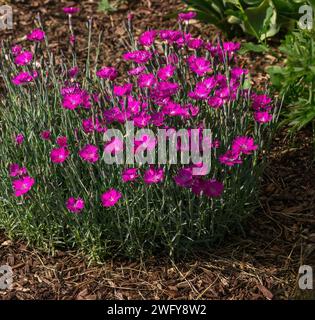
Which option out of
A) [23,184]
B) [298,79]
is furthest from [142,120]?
[298,79]

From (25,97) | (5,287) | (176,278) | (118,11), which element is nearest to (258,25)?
(118,11)

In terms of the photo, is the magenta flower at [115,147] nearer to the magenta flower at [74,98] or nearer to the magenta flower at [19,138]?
the magenta flower at [74,98]

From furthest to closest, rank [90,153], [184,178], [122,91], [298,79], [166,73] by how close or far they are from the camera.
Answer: [298,79] < [166,73] < [122,91] < [90,153] < [184,178]

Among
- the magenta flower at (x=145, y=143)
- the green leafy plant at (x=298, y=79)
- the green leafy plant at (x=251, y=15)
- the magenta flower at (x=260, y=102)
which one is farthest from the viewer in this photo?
the green leafy plant at (x=251, y=15)

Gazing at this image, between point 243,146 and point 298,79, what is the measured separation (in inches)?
43.6

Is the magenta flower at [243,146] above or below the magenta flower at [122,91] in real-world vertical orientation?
below

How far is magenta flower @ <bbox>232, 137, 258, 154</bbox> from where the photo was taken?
2.93m

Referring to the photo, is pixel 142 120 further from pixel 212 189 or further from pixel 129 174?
pixel 212 189

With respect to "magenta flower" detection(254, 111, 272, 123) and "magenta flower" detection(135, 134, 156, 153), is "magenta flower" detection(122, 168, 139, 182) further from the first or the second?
"magenta flower" detection(254, 111, 272, 123)

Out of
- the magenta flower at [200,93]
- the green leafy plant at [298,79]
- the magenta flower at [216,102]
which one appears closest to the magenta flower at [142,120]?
the magenta flower at [200,93]

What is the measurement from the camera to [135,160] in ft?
10.0

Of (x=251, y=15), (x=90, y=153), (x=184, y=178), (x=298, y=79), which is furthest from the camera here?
(x=251, y=15)

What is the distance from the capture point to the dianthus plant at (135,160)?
2961 mm

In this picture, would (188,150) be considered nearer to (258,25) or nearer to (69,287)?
(69,287)
